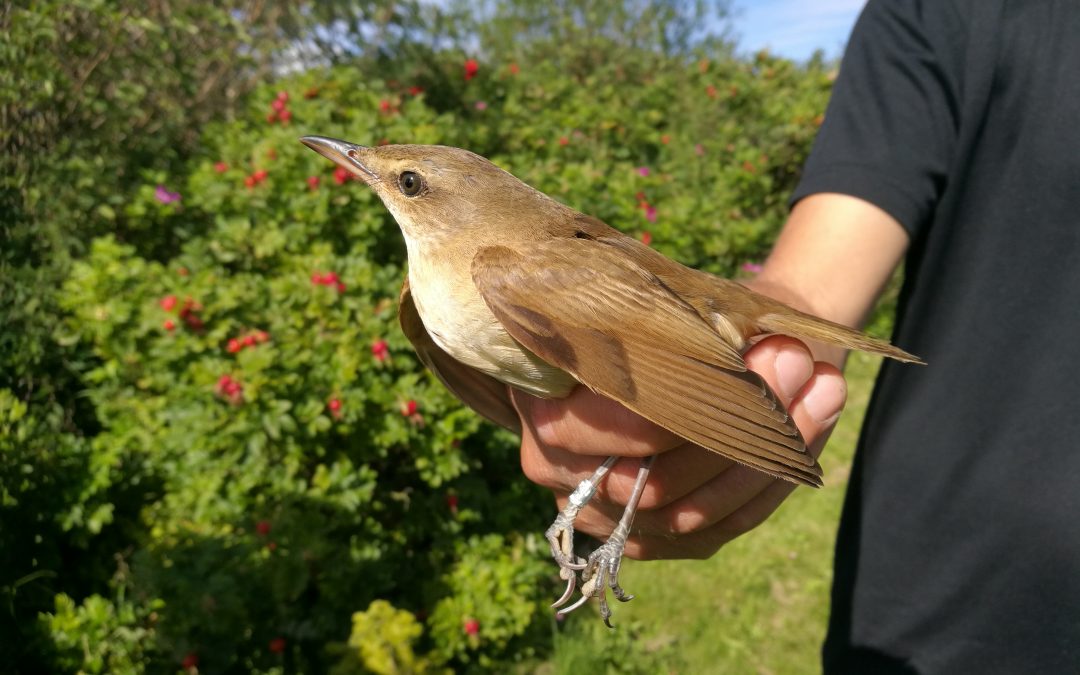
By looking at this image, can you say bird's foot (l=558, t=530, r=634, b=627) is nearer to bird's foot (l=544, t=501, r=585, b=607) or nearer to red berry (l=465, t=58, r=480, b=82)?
bird's foot (l=544, t=501, r=585, b=607)

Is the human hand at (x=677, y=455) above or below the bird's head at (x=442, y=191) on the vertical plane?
below

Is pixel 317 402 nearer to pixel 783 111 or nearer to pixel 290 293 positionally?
pixel 290 293

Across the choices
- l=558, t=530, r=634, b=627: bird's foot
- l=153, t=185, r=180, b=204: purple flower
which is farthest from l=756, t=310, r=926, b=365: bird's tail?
l=153, t=185, r=180, b=204: purple flower

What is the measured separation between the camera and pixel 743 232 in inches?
226

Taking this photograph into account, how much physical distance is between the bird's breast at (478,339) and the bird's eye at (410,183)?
0.41 metres

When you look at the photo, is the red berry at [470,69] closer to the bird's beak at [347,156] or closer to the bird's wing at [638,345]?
the bird's beak at [347,156]

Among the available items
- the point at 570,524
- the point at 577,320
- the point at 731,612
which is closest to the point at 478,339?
the point at 577,320

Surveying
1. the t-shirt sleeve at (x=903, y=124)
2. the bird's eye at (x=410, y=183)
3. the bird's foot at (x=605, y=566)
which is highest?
the t-shirt sleeve at (x=903, y=124)

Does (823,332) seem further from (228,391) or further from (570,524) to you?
(228,391)

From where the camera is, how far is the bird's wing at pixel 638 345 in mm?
1458

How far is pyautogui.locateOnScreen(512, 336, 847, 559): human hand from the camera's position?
1634mm

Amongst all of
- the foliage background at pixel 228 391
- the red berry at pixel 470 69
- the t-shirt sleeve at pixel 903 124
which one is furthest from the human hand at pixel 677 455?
the red berry at pixel 470 69

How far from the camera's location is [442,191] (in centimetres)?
204

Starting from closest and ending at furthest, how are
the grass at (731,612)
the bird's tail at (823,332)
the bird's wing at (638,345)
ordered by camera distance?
1. the bird's wing at (638,345)
2. the bird's tail at (823,332)
3. the grass at (731,612)
